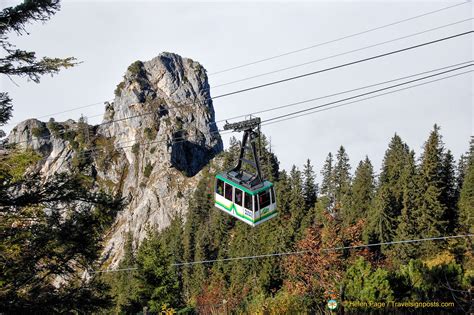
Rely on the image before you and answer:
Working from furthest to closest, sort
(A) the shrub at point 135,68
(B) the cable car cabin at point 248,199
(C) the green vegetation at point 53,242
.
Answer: (A) the shrub at point 135,68 → (B) the cable car cabin at point 248,199 → (C) the green vegetation at point 53,242

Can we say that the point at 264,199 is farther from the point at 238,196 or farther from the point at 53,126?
the point at 53,126

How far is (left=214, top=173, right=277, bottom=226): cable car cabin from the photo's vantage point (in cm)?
1745

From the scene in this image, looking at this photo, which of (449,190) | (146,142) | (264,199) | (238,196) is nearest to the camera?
(264,199)

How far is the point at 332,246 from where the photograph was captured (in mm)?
45656

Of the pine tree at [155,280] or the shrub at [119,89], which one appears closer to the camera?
the pine tree at [155,280]

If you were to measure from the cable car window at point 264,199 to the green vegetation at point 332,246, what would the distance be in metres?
3.50

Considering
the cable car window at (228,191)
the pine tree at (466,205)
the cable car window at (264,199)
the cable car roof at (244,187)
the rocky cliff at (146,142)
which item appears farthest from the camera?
the rocky cliff at (146,142)

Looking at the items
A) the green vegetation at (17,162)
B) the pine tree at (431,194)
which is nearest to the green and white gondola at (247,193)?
the green vegetation at (17,162)

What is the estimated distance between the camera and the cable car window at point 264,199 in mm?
17597

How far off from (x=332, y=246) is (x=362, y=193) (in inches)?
1234

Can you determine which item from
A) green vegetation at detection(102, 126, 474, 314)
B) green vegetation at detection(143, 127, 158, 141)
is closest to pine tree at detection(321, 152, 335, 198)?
green vegetation at detection(102, 126, 474, 314)

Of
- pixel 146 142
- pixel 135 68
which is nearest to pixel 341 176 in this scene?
pixel 146 142

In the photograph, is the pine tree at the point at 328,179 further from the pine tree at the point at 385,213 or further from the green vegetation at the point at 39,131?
the green vegetation at the point at 39,131

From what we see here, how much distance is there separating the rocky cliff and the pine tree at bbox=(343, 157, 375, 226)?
4502cm
